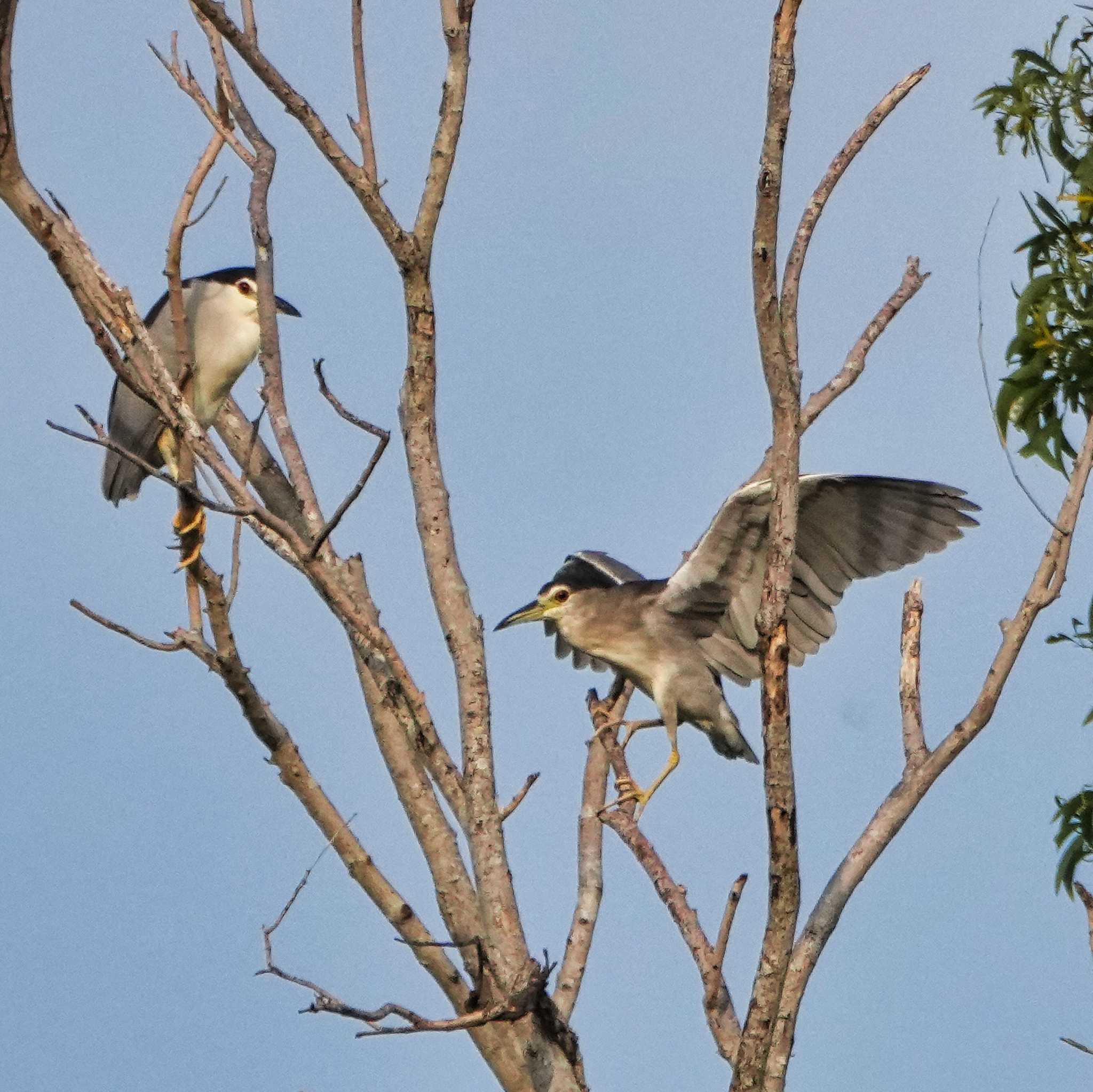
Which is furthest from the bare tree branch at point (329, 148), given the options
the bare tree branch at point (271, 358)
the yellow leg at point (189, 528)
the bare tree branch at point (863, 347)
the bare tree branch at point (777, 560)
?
the bare tree branch at point (863, 347)

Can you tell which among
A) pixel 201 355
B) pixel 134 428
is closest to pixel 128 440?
pixel 134 428

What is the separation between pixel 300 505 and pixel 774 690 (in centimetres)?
141

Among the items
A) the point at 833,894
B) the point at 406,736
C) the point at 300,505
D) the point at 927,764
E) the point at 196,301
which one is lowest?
the point at 833,894

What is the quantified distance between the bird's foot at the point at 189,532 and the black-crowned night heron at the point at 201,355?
4.28 feet

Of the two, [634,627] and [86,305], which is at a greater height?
[634,627]

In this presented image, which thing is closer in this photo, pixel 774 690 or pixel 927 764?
pixel 774 690

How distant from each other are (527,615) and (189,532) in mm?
2738

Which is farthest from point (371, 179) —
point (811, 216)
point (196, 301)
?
point (196, 301)

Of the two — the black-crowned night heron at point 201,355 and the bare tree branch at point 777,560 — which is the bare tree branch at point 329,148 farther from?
the black-crowned night heron at point 201,355

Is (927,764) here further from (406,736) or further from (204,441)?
(204,441)

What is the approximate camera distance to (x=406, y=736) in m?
3.89

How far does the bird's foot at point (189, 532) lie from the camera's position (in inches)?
131

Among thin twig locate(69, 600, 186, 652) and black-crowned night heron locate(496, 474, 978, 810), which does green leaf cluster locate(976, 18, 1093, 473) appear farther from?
thin twig locate(69, 600, 186, 652)

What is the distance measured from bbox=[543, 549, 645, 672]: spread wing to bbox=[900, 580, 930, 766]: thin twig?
2.29 meters
